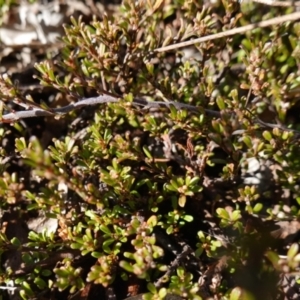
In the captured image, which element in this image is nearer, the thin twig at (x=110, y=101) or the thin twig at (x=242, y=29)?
the thin twig at (x=242, y=29)

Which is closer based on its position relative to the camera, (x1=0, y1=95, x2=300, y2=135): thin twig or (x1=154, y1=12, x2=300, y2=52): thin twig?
(x1=154, y1=12, x2=300, y2=52): thin twig

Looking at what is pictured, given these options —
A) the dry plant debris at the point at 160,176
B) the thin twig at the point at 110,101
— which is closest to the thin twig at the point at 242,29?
the dry plant debris at the point at 160,176

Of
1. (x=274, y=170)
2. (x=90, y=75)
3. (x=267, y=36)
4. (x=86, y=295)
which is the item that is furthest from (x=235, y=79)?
(x=86, y=295)

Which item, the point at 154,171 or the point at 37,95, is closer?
the point at 154,171

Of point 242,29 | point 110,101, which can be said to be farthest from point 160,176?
point 242,29

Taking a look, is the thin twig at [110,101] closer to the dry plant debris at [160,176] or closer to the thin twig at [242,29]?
the dry plant debris at [160,176]

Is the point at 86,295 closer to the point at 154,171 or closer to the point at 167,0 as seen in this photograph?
the point at 154,171

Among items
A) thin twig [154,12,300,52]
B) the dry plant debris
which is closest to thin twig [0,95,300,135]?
the dry plant debris

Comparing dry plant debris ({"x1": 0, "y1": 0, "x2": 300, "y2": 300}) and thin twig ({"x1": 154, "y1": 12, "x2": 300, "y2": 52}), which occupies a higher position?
thin twig ({"x1": 154, "y1": 12, "x2": 300, "y2": 52})

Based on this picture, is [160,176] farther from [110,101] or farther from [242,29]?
[242,29]

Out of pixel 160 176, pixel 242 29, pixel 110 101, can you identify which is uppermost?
pixel 242 29

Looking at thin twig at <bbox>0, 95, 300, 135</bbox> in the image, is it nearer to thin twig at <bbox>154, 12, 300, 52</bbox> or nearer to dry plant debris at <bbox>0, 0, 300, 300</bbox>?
dry plant debris at <bbox>0, 0, 300, 300</bbox>
